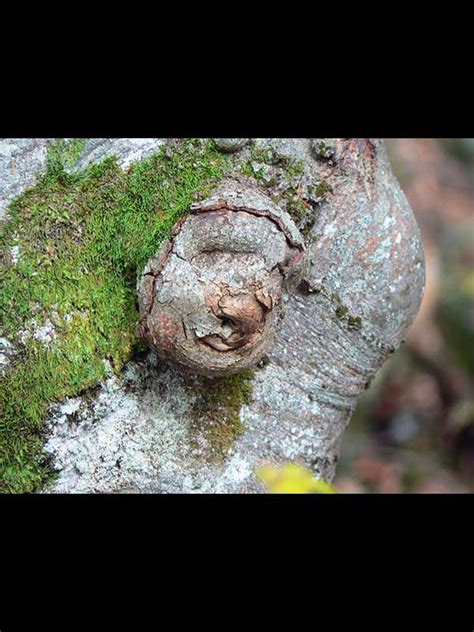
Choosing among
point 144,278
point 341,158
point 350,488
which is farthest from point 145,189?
point 350,488

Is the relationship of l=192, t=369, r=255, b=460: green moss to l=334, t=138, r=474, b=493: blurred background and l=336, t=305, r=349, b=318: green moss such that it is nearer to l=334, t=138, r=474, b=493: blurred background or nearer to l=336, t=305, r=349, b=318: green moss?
l=336, t=305, r=349, b=318: green moss

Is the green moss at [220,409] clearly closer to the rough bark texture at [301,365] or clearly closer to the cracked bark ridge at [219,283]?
the rough bark texture at [301,365]

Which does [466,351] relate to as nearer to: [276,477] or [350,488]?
[350,488]

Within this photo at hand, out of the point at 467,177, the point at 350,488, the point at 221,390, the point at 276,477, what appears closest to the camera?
the point at 276,477

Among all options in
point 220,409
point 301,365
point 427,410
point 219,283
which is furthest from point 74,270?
point 427,410

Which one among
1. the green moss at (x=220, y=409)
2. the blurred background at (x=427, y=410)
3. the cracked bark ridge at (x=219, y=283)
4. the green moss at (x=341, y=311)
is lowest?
the blurred background at (x=427, y=410)

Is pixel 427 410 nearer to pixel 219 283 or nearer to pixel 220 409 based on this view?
pixel 220 409

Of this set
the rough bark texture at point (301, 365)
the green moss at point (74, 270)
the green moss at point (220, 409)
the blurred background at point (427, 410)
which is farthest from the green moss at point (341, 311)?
the blurred background at point (427, 410)
